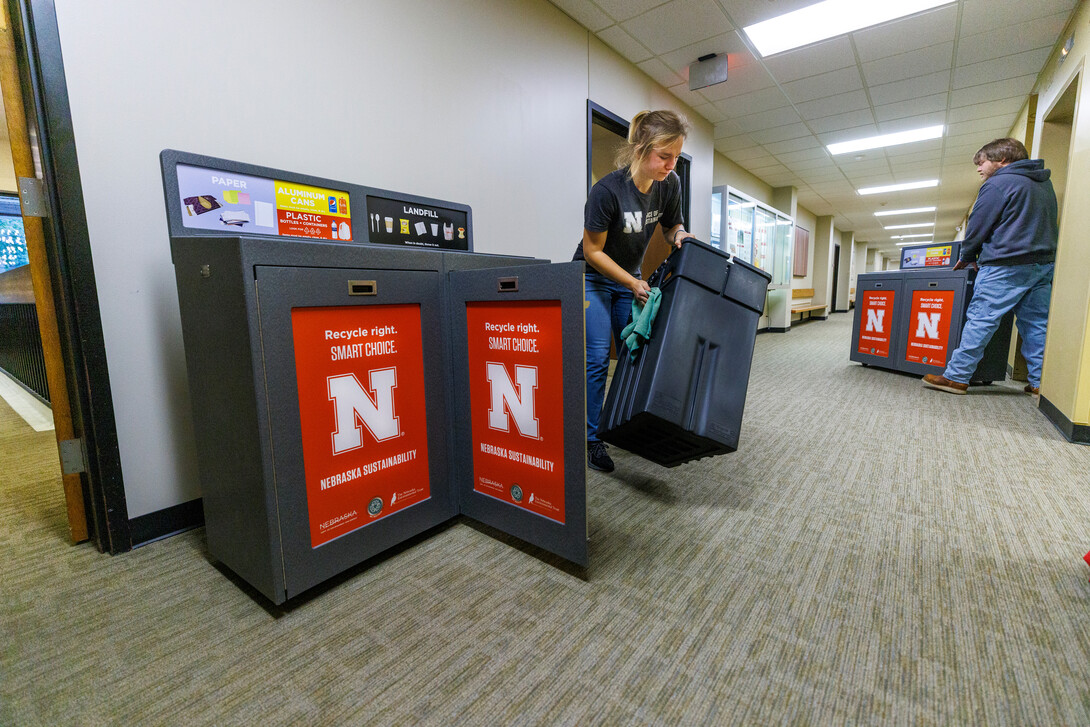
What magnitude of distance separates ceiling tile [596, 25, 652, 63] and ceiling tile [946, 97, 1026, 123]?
11.0 ft

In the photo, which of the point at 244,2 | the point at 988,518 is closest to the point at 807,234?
the point at 988,518

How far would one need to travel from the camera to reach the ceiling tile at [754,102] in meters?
3.95

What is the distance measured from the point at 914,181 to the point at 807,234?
2.38m

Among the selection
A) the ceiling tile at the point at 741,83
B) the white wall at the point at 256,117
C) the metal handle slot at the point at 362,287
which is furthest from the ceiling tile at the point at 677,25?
the metal handle slot at the point at 362,287

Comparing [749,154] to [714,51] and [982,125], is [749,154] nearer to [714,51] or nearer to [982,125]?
[982,125]

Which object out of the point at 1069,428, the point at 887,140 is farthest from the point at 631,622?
the point at 887,140

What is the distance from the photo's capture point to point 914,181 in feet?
23.4

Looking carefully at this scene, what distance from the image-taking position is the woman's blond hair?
143 cm

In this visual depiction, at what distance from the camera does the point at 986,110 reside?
4320 mm

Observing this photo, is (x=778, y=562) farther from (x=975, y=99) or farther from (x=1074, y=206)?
(x=975, y=99)

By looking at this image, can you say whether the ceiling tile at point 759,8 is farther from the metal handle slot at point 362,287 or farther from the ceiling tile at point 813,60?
the metal handle slot at point 362,287

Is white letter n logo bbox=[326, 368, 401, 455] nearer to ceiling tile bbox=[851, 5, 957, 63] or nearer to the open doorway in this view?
the open doorway

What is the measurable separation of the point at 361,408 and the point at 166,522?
77cm

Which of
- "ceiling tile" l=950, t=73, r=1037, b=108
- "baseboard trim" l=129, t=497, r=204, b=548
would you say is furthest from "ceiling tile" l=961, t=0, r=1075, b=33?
"baseboard trim" l=129, t=497, r=204, b=548
